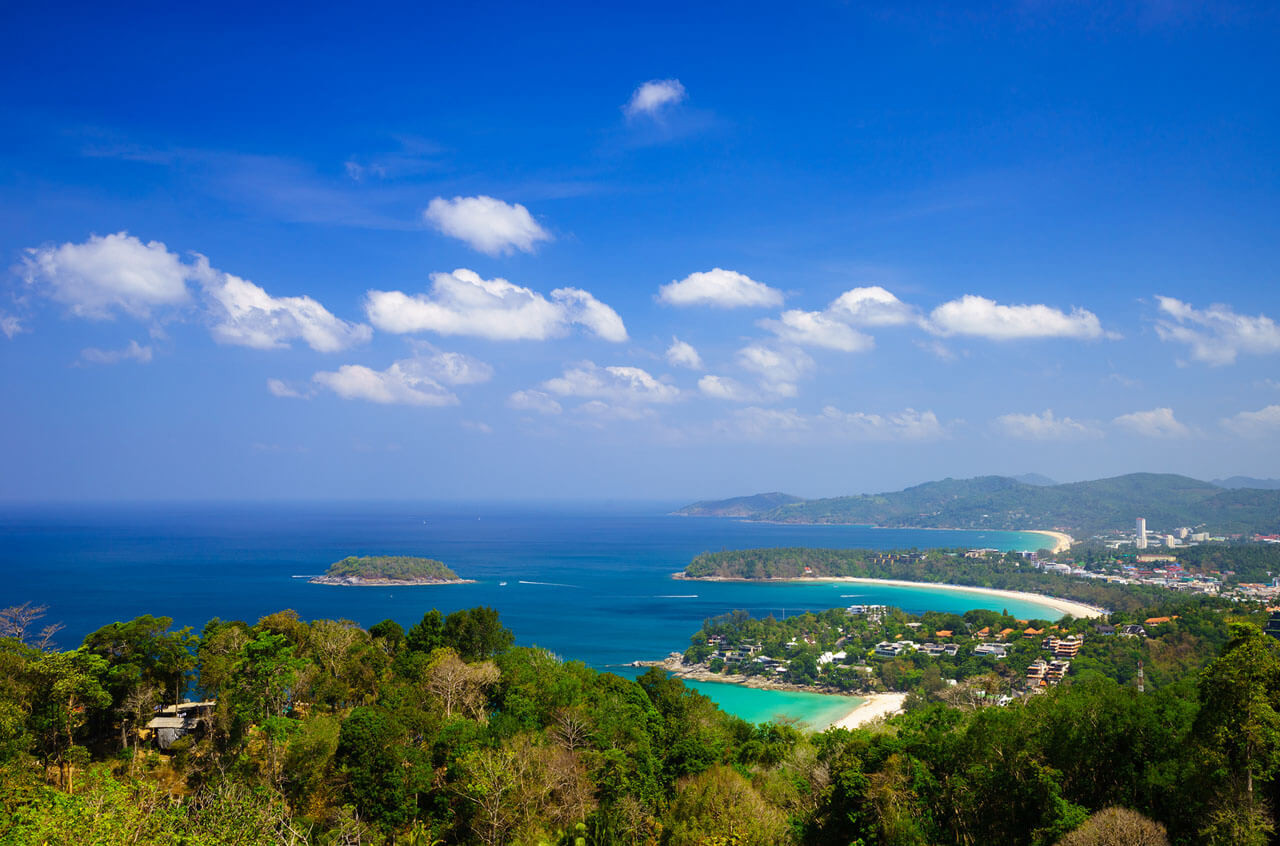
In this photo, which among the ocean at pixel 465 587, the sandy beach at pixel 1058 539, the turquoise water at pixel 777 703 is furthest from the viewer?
the sandy beach at pixel 1058 539

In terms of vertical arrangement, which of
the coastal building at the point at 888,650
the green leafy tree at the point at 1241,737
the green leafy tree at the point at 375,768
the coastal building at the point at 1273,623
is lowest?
the coastal building at the point at 888,650

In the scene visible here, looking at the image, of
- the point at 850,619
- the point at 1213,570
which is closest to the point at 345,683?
the point at 850,619

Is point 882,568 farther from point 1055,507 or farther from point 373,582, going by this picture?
point 1055,507

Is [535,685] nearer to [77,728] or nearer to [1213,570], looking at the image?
[77,728]

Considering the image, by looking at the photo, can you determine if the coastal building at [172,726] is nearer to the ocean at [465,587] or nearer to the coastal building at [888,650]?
the ocean at [465,587]

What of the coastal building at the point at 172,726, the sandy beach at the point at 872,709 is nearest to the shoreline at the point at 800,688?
the sandy beach at the point at 872,709

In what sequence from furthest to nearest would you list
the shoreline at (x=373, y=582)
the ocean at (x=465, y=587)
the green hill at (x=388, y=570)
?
the green hill at (x=388, y=570) < the shoreline at (x=373, y=582) < the ocean at (x=465, y=587)

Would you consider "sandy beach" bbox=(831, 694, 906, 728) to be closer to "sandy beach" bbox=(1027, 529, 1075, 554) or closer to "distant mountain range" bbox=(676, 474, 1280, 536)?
"sandy beach" bbox=(1027, 529, 1075, 554)
